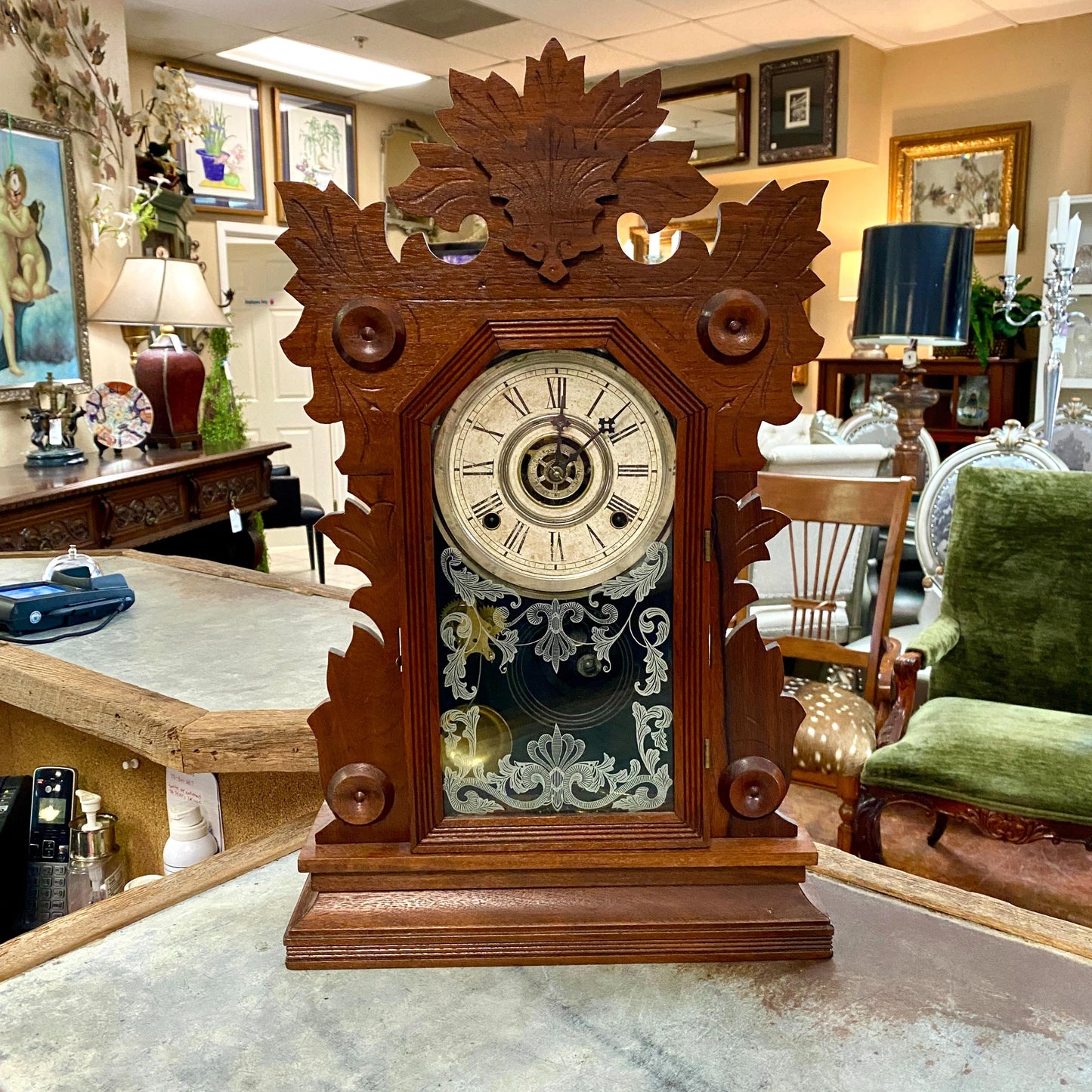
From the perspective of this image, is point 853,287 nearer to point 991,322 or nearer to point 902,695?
point 991,322

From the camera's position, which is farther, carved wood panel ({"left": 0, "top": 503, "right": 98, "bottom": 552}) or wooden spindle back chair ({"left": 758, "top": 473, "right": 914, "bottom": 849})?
carved wood panel ({"left": 0, "top": 503, "right": 98, "bottom": 552})

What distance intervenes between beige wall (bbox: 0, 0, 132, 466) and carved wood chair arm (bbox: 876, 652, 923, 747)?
332cm

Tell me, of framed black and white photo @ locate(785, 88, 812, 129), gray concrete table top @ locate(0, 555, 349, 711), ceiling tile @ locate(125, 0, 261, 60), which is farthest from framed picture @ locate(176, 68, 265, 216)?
gray concrete table top @ locate(0, 555, 349, 711)

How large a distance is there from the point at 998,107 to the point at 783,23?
5.17ft

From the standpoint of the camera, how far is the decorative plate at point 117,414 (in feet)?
13.1

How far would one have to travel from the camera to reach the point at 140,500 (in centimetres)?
365

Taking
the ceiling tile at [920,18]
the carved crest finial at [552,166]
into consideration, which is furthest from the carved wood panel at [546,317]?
the ceiling tile at [920,18]

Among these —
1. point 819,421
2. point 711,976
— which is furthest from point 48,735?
point 819,421

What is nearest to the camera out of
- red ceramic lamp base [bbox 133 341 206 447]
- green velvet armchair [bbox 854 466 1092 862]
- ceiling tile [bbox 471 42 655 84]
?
green velvet armchair [bbox 854 466 1092 862]

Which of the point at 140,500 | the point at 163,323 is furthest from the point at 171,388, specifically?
the point at 140,500

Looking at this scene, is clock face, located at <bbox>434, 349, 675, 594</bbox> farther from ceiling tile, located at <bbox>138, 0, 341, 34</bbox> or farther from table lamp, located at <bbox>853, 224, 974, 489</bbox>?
ceiling tile, located at <bbox>138, 0, 341, 34</bbox>

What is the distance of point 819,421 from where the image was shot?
15.4 feet

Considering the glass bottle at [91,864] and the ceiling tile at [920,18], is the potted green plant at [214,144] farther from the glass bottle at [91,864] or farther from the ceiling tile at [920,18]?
the glass bottle at [91,864]

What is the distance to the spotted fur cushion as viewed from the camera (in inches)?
96.7
